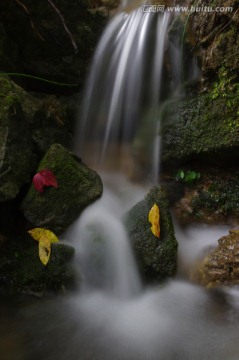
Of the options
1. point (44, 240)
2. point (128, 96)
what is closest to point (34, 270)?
point (44, 240)

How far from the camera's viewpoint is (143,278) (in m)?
3.21

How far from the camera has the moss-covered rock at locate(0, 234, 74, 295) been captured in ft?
10.3

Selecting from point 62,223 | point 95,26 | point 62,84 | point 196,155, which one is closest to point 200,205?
point 196,155

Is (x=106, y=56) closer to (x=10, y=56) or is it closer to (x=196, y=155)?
(x=10, y=56)

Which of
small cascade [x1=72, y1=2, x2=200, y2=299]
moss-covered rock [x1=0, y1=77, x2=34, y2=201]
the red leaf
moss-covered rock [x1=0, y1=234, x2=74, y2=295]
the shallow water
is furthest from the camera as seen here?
small cascade [x1=72, y1=2, x2=200, y2=299]

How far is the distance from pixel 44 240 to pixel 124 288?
0.91 metres

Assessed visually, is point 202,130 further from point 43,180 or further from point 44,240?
point 44,240

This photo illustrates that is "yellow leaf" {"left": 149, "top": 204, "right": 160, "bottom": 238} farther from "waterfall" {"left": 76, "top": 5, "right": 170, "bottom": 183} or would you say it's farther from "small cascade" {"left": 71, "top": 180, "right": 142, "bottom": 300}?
"waterfall" {"left": 76, "top": 5, "right": 170, "bottom": 183}

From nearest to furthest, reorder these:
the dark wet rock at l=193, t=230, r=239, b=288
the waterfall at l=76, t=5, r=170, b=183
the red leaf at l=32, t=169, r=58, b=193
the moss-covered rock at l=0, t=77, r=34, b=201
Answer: the dark wet rock at l=193, t=230, r=239, b=288 < the moss-covered rock at l=0, t=77, r=34, b=201 < the red leaf at l=32, t=169, r=58, b=193 < the waterfall at l=76, t=5, r=170, b=183

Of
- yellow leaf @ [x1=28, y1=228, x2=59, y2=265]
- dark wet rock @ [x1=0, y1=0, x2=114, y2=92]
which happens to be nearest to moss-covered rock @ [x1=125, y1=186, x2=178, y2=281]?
yellow leaf @ [x1=28, y1=228, x2=59, y2=265]

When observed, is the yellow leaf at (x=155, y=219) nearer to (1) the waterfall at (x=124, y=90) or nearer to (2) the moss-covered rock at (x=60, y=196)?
(2) the moss-covered rock at (x=60, y=196)

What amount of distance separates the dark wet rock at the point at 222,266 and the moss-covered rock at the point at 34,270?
4.03 ft

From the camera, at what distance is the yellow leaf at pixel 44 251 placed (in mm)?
3223

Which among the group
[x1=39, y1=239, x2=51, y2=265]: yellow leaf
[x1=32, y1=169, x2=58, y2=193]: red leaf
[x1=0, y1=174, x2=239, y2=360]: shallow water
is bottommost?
[x1=0, y1=174, x2=239, y2=360]: shallow water
